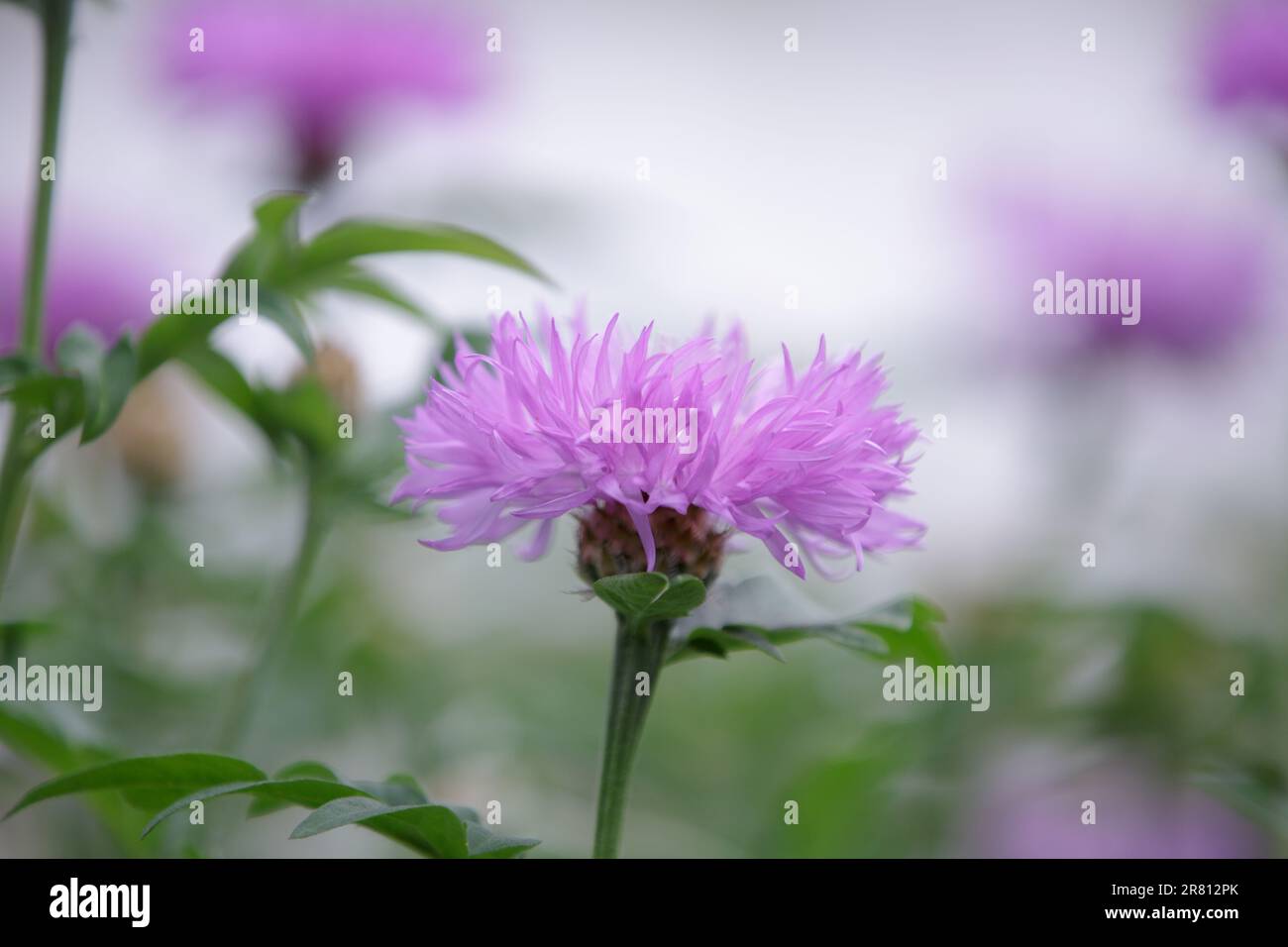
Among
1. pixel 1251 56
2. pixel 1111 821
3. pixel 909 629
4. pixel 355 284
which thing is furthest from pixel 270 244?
pixel 1111 821

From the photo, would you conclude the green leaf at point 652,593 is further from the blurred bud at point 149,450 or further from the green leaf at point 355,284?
the blurred bud at point 149,450

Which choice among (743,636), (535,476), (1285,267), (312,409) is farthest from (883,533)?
(1285,267)

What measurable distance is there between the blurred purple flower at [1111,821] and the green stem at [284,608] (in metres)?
0.81

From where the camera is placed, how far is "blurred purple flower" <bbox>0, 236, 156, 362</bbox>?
1506mm

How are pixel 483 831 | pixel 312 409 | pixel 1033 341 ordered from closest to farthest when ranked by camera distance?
pixel 483 831 → pixel 312 409 → pixel 1033 341

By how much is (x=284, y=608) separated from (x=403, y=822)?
361 millimetres

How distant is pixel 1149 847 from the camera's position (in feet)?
4.94

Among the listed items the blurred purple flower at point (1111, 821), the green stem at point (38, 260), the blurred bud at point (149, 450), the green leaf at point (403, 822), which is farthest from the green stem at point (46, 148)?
the blurred purple flower at point (1111, 821)

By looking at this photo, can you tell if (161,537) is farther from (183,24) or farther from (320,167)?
(183,24)

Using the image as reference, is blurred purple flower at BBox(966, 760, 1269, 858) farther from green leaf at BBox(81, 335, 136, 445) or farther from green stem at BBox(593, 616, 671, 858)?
green leaf at BBox(81, 335, 136, 445)

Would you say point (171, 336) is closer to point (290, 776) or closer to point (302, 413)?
point (302, 413)

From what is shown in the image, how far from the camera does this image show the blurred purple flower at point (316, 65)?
4.67 feet
